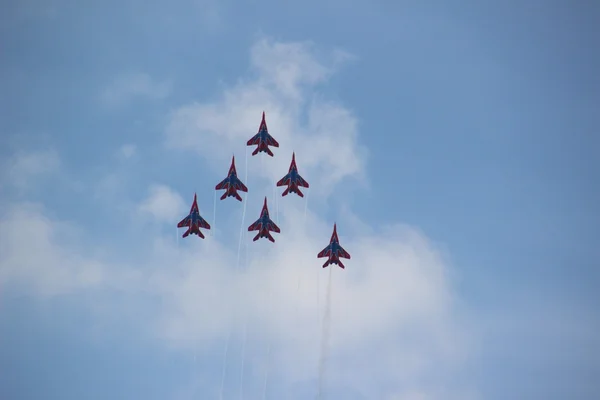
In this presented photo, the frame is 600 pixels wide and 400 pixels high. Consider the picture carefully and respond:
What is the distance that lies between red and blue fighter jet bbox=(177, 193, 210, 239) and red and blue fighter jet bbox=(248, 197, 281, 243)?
1098 centimetres

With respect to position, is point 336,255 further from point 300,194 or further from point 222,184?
point 222,184

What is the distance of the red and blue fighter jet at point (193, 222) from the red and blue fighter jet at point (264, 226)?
432 inches

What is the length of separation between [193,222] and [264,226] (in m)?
15.2

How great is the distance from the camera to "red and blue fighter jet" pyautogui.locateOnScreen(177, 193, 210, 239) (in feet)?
568

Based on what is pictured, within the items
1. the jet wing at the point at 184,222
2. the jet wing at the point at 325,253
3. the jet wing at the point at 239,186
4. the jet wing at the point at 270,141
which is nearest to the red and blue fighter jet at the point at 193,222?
the jet wing at the point at 184,222

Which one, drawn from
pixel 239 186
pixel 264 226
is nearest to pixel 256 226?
pixel 264 226

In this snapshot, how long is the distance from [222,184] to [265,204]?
32.4 feet

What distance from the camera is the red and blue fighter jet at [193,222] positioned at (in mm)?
173250

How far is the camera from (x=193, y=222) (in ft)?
569

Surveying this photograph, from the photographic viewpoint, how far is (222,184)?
173m

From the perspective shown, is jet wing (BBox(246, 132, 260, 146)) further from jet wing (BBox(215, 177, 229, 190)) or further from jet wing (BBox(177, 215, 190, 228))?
jet wing (BBox(177, 215, 190, 228))

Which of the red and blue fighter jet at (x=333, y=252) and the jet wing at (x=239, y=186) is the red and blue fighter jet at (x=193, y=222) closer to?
the jet wing at (x=239, y=186)

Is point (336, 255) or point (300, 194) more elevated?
point (300, 194)

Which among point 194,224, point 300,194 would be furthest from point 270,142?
point 194,224
